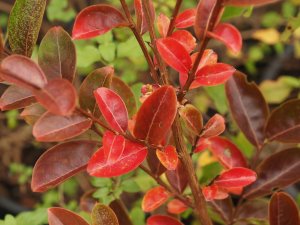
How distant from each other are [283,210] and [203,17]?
15.3 inches

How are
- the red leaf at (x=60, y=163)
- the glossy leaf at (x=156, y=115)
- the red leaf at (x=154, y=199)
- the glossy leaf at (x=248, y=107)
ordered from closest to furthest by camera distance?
the glossy leaf at (x=156, y=115) → the red leaf at (x=60, y=163) → the red leaf at (x=154, y=199) → the glossy leaf at (x=248, y=107)

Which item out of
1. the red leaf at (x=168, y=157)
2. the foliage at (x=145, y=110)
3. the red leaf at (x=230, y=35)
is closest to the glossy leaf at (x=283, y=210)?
the foliage at (x=145, y=110)

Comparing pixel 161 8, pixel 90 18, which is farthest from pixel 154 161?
pixel 161 8

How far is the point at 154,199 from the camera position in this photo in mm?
847

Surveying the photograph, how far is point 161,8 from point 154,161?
625mm

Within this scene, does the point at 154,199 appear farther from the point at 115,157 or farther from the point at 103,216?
the point at 115,157

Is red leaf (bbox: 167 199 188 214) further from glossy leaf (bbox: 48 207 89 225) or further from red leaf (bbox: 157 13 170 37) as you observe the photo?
red leaf (bbox: 157 13 170 37)

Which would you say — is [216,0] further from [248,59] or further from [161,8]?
[248,59]

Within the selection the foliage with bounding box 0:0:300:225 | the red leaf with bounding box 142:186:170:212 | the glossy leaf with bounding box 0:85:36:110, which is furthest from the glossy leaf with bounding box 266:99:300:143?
the glossy leaf with bounding box 0:85:36:110

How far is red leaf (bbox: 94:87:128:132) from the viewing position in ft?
2.18

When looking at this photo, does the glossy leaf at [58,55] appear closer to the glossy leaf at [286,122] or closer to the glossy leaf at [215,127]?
the glossy leaf at [215,127]

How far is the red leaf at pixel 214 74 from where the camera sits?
662 mm

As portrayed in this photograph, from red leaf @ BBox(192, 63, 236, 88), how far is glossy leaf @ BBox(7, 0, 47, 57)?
0.23m

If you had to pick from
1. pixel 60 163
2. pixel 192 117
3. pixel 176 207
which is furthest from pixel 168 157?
pixel 176 207
